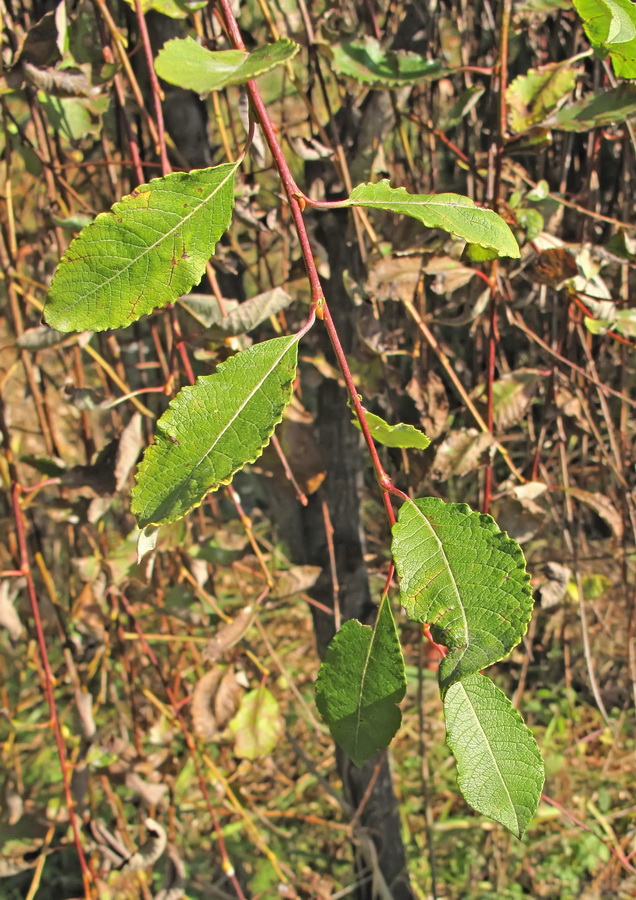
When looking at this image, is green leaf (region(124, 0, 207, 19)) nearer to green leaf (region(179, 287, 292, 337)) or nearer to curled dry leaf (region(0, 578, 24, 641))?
green leaf (region(179, 287, 292, 337))

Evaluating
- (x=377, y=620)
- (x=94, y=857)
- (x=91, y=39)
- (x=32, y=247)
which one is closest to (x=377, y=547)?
(x=94, y=857)

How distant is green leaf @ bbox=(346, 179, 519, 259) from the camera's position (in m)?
0.46

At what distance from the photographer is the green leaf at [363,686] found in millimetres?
510

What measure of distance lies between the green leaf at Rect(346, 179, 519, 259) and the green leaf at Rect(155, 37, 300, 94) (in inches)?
3.6

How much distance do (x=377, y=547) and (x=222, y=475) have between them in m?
1.77

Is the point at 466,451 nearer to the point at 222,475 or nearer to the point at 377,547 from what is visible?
the point at 222,475

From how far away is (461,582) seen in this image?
0.45 m

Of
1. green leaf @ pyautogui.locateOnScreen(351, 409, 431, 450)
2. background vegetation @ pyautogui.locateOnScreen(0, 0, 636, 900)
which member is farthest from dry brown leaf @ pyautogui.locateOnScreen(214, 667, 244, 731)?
green leaf @ pyautogui.locateOnScreen(351, 409, 431, 450)

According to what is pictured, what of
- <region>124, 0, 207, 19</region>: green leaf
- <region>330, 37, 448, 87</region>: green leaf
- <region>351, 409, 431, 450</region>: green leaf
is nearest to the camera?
Result: <region>351, 409, 431, 450</region>: green leaf

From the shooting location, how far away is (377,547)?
215 centimetres

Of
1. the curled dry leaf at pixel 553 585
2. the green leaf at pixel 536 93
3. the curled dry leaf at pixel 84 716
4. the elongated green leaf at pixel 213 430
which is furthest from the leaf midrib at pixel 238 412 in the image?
the curled dry leaf at pixel 84 716

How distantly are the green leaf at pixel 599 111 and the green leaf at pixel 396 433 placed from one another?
55cm

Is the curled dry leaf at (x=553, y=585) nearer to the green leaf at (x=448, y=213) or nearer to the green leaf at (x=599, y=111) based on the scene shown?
the green leaf at (x=599, y=111)

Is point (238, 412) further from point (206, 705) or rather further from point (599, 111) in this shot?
point (206, 705)
